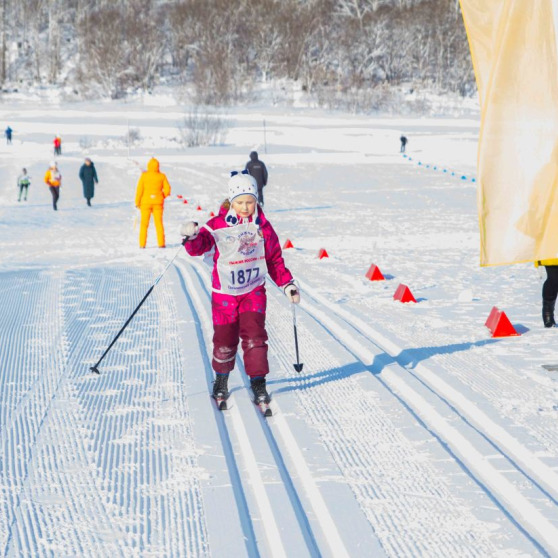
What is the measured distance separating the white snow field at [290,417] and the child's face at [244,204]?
1089 mm

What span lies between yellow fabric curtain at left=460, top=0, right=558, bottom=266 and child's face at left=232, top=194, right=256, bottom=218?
132 cm

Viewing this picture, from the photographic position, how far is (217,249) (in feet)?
15.7

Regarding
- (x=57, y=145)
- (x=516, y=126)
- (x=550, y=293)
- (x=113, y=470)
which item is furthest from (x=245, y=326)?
(x=57, y=145)

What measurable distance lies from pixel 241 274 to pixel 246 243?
0.56 feet

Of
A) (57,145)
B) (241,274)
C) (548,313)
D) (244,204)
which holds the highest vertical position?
(244,204)

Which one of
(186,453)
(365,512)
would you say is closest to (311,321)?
(186,453)

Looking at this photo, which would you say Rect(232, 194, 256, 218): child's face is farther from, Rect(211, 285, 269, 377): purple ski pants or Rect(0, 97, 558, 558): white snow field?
Rect(0, 97, 558, 558): white snow field

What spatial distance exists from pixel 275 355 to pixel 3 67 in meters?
91.7

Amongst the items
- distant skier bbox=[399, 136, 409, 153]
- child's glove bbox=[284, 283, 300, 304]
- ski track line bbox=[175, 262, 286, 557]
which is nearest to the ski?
ski track line bbox=[175, 262, 286, 557]

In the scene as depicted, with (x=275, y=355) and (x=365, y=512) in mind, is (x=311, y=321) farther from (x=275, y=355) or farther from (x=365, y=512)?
(x=365, y=512)

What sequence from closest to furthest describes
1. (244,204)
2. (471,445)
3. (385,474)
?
1. (385,474)
2. (471,445)
3. (244,204)

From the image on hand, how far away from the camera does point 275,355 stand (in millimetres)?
6148

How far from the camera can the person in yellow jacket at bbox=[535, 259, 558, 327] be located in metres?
6.78

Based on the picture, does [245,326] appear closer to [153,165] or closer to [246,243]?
[246,243]
